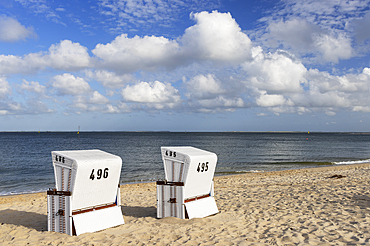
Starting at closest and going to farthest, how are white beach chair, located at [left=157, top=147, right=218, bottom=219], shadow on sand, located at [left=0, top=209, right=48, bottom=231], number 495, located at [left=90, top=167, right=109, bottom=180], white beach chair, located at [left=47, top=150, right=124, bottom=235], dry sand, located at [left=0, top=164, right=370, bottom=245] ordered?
dry sand, located at [left=0, top=164, right=370, bottom=245] < white beach chair, located at [left=47, top=150, right=124, bottom=235] < number 495, located at [left=90, top=167, right=109, bottom=180] < white beach chair, located at [left=157, top=147, right=218, bottom=219] < shadow on sand, located at [left=0, top=209, right=48, bottom=231]

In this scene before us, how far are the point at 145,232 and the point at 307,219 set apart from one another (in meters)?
4.37

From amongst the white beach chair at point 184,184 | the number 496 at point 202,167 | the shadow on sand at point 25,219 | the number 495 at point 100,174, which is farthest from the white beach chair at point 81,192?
the number 496 at point 202,167

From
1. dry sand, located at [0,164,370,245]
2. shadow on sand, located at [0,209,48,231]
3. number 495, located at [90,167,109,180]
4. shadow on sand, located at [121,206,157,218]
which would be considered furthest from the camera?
shadow on sand, located at [121,206,157,218]

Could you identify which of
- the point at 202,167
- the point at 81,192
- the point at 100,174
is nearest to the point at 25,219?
the point at 81,192

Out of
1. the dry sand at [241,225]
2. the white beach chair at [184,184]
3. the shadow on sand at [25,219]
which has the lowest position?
the shadow on sand at [25,219]

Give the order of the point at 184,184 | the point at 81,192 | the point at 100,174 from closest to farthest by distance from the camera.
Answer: the point at 81,192, the point at 100,174, the point at 184,184

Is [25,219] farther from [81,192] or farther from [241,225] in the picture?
[241,225]

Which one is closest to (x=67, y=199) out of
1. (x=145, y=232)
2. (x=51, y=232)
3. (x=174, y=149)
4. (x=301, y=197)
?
(x=51, y=232)

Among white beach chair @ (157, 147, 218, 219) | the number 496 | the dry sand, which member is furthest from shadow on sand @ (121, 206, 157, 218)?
the number 496

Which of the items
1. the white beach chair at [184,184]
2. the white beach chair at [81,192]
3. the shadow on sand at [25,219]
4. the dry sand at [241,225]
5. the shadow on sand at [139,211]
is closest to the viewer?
the dry sand at [241,225]

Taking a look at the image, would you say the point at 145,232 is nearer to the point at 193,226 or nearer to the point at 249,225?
the point at 193,226

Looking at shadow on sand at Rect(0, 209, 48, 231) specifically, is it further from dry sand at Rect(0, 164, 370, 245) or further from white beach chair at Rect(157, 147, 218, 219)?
white beach chair at Rect(157, 147, 218, 219)

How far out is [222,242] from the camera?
5.64 meters

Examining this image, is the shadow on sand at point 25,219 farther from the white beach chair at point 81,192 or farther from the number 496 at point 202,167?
the number 496 at point 202,167
